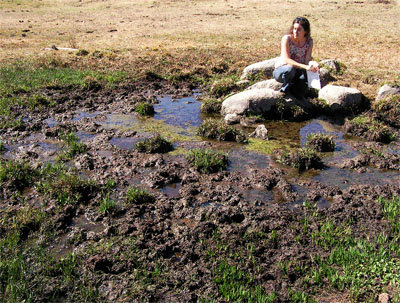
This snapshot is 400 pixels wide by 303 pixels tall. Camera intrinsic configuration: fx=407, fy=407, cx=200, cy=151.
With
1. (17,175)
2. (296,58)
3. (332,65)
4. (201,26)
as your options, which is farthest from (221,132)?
(201,26)

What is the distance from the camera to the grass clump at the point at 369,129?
30.1ft

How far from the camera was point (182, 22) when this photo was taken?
1159 inches

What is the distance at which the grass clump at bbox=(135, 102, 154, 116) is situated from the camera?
11102 millimetres

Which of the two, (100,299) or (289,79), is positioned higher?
(289,79)

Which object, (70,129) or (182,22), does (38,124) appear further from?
(182,22)

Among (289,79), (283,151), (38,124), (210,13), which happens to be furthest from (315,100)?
(210,13)

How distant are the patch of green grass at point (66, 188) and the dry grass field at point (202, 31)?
9257 millimetres

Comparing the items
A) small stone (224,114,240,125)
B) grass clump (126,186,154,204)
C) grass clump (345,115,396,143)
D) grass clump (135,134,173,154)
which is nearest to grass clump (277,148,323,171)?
grass clump (345,115,396,143)

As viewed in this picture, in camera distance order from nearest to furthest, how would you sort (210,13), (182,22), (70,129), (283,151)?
(283,151), (70,129), (182,22), (210,13)

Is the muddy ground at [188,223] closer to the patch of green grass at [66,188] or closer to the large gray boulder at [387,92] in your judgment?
the patch of green grass at [66,188]

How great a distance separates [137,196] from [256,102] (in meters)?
5.42

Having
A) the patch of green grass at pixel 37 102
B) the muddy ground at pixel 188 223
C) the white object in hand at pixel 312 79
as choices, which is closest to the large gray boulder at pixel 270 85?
the white object in hand at pixel 312 79

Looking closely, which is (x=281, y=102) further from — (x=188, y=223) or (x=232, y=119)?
(x=188, y=223)

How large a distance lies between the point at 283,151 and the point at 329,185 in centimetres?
157
